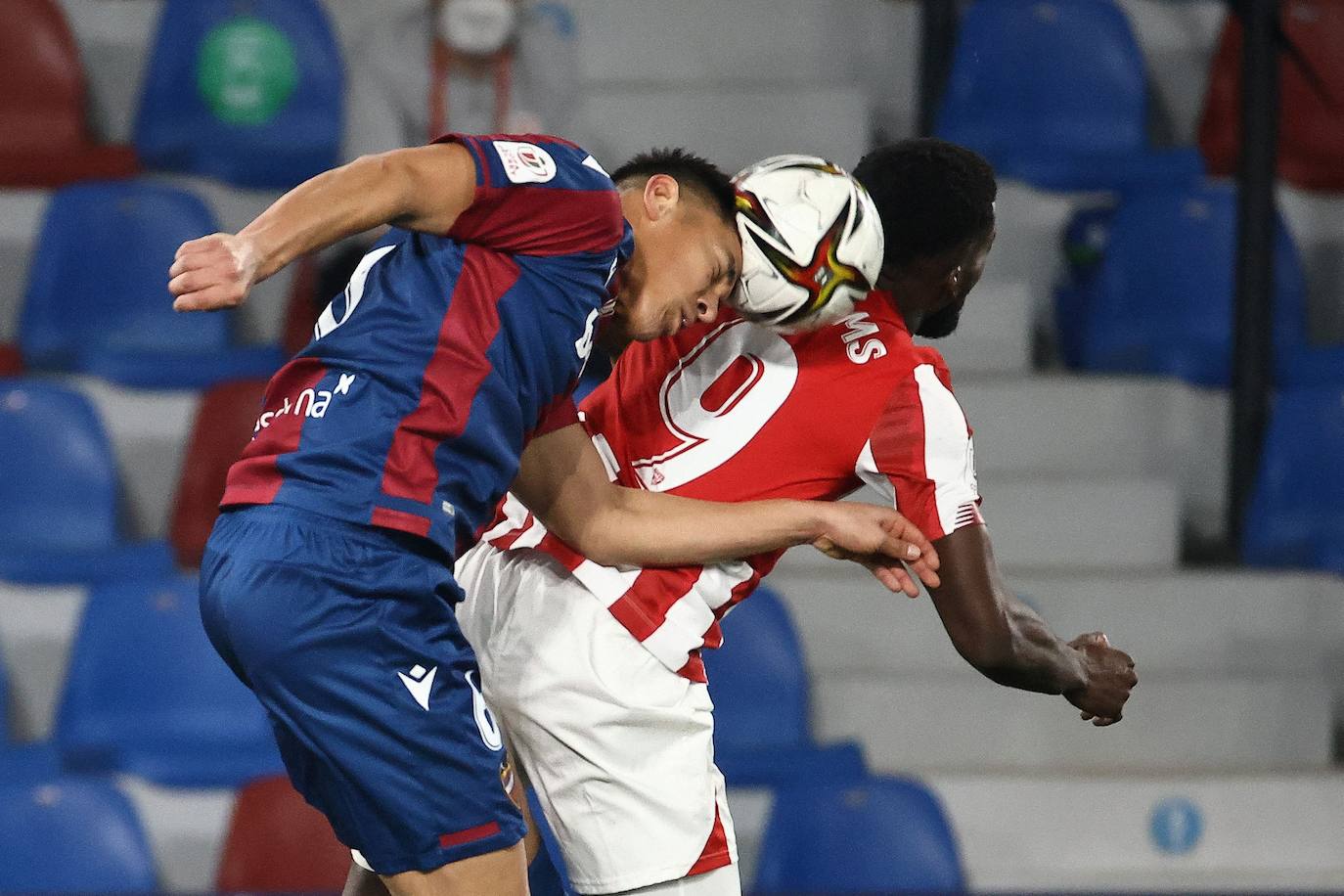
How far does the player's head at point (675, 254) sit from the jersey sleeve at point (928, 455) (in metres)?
0.28

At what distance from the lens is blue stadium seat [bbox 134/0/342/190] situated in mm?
4969

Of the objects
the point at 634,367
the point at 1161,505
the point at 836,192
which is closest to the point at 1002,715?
the point at 1161,505

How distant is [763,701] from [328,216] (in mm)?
2287

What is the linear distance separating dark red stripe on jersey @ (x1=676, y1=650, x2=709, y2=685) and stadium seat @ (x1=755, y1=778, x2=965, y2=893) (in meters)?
1.32

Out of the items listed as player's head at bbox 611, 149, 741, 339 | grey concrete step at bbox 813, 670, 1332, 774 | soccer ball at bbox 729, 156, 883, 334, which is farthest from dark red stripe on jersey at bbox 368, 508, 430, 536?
grey concrete step at bbox 813, 670, 1332, 774

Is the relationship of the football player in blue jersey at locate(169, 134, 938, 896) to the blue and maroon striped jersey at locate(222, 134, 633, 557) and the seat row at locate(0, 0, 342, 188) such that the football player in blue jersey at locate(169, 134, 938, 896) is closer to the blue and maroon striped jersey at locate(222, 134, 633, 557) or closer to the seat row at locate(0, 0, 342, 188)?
the blue and maroon striped jersey at locate(222, 134, 633, 557)

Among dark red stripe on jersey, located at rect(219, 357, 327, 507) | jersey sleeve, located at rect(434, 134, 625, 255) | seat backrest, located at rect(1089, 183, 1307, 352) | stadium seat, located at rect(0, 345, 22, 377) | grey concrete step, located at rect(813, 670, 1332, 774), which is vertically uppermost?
jersey sleeve, located at rect(434, 134, 625, 255)

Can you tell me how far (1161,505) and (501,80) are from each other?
1.97 meters

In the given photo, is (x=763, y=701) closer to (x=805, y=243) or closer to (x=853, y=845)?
(x=853, y=845)

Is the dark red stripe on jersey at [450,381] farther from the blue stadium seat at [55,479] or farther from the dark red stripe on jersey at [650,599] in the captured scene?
the blue stadium seat at [55,479]

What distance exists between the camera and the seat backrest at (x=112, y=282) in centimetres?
464

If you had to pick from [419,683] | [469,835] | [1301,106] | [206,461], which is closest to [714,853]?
[469,835]

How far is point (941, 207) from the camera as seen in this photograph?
97.0 inches

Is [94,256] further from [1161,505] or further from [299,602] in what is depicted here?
[299,602]
